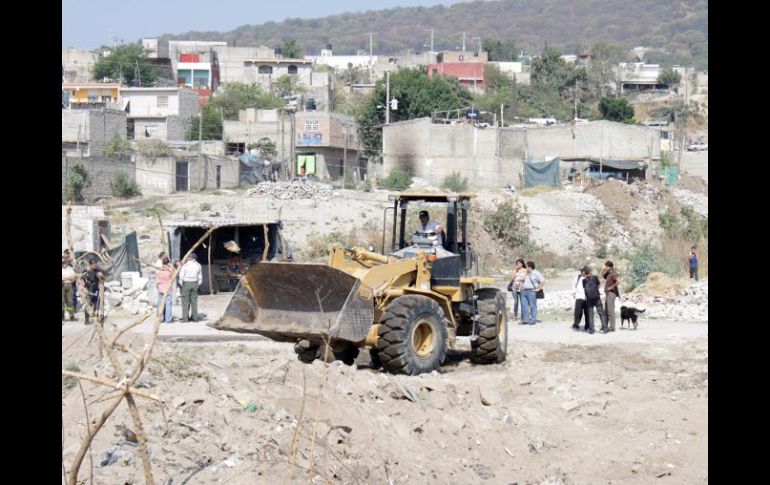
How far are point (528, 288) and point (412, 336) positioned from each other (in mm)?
8316

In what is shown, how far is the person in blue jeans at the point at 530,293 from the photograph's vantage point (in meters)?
22.1

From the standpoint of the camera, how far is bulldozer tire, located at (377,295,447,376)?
553 inches

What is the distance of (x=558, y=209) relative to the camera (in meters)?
46.9

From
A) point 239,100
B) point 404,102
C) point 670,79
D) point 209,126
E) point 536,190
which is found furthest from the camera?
point 670,79

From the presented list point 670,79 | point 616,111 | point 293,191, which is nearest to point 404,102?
point 616,111

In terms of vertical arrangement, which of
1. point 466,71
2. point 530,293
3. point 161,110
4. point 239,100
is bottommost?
point 530,293

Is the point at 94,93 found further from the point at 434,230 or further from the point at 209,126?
the point at 434,230

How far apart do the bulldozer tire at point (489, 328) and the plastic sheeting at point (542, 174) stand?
40879mm

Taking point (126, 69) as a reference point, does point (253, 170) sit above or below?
below

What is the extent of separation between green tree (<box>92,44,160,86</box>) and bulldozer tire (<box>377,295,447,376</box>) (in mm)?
86178

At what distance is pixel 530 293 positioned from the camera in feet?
73.0

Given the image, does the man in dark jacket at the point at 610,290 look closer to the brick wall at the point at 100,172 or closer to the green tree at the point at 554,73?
the brick wall at the point at 100,172

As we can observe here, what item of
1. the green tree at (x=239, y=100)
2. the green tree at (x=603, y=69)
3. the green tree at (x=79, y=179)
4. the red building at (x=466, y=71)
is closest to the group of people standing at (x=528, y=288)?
the green tree at (x=79, y=179)

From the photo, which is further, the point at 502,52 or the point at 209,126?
the point at 502,52
